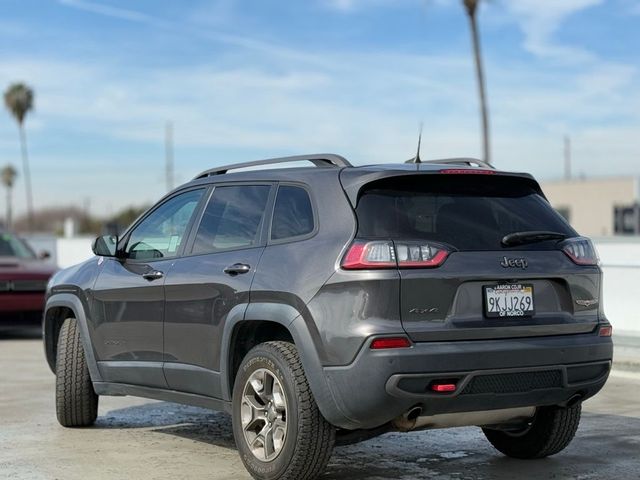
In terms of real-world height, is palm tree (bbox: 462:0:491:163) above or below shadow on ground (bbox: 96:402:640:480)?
above

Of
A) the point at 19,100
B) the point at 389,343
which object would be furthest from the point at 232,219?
the point at 19,100

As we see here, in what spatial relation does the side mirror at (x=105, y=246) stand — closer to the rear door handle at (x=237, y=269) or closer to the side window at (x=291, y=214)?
the rear door handle at (x=237, y=269)

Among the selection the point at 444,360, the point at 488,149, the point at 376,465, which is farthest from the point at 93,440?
the point at 488,149

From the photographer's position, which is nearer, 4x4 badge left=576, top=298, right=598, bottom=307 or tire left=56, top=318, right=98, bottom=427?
4x4 badge left=576, top=298, right=598, bottom=307

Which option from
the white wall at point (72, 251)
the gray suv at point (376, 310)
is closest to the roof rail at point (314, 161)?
the gray suv at point (376, 310)

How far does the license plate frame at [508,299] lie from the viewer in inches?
219

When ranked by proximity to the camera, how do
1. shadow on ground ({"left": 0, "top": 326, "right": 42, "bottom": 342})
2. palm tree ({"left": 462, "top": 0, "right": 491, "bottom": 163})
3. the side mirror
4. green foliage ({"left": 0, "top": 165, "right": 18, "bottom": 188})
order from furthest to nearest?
green foliage ({"left": 0, "top": 165, "right": 18, "bottom": 188}) → palm tree ({"left": 462, "top": 0, "right": 491, "bottom": 163}) → shadow on ground ({"left": 0, "top": 326, "right": 42, "bottom": 342}) → the side mirror

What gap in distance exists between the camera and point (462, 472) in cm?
634

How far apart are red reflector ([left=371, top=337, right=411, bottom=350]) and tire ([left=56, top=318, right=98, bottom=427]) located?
10.7 feet

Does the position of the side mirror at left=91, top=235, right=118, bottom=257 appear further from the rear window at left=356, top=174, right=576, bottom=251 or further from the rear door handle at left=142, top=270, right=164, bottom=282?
the rear window at left=356, top=174, right=576, bottom=251

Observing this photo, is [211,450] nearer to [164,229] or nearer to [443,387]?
[164,229]

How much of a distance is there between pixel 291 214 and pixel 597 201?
54220mm

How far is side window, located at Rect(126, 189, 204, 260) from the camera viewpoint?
6953 millimetres

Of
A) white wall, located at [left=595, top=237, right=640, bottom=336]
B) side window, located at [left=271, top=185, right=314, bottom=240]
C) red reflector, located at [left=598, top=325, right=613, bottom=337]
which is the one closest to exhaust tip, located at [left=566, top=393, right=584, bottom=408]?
red reflector, located at [left=598, top=325, right=613, bottom=337]
